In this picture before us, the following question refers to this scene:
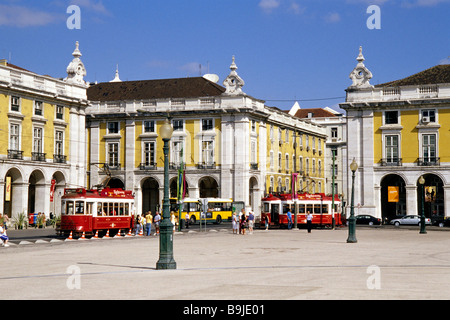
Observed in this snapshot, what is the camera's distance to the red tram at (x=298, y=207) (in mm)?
61562

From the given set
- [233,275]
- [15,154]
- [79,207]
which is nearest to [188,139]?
[15,154]

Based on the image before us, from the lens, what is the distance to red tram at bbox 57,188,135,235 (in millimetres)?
41781

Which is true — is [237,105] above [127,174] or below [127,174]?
above

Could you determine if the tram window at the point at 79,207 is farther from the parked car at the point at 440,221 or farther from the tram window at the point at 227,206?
the parked car at the point at 440,221

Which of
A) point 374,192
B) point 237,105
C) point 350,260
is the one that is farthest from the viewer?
point 237,105

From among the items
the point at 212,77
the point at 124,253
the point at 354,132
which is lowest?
the point at 124,253

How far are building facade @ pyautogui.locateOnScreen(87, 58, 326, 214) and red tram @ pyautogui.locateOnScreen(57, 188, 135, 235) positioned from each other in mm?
28697

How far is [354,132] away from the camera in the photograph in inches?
2773

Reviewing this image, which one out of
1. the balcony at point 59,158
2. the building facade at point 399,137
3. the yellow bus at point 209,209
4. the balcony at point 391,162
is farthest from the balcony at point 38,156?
the balcony at point 391,162

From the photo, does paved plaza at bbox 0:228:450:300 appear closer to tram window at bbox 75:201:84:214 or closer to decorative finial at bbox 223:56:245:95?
tram window at bbox 75:201:84:214
